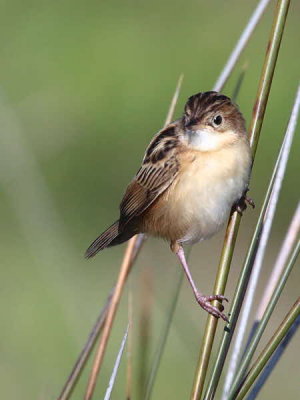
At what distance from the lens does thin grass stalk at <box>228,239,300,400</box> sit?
2.93 metres

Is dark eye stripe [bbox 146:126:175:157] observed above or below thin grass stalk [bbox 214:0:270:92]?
below

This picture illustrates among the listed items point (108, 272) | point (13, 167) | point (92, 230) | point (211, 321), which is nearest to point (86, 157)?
point (92, 230)

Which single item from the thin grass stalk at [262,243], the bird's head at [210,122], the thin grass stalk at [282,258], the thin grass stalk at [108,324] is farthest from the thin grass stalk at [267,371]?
the bird's head at [210,122]

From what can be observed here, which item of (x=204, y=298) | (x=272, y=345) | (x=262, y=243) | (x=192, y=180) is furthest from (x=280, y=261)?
(x=272, y=345)

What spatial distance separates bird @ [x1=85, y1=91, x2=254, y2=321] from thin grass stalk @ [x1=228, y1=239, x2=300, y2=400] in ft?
1.82

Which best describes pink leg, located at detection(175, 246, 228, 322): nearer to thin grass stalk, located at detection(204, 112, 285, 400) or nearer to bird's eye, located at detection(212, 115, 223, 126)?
thin grass stalk, located at detection(204, 112, 285, 400)

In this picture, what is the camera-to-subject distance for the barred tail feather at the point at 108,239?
395 centimetres

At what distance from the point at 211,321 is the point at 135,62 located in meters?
8.79

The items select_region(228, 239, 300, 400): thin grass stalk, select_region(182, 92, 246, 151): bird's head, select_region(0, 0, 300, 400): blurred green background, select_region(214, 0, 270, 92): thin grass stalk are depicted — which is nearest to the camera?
select_region(228, 239, 300, 400): thin grass stalk

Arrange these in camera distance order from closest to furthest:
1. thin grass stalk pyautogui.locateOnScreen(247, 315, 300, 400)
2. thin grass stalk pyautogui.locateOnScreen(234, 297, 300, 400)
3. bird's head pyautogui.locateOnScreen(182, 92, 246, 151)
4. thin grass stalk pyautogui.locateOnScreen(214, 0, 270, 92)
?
thin grass stalk pyautogui.locateOnScreen(234, 297, 300, 400), thin grass stalk pyautogui.locateOnScreen(247, 315, 300, 400), thin grass stalk pyautogui.locateOnScreen(214, 0, 270, 92), bird's head pyautogui.locateOnScreen(182, 92, 246, 151)

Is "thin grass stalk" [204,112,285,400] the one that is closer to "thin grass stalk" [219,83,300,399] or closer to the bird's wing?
"thin grass stalk" [219,83,300,399]

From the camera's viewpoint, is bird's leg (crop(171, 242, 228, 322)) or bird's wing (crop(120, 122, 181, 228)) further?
bird's wing (crop(120, 122, 181, 228))

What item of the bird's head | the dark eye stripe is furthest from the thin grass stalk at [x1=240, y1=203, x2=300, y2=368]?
the dark eye stripe

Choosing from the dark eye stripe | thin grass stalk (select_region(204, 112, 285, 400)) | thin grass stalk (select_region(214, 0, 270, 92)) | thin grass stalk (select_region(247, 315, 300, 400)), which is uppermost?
thin grass stalk (select_region(214, 0, 270, 92))
